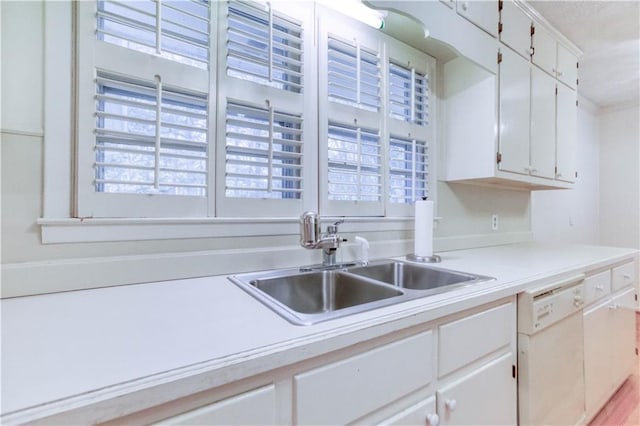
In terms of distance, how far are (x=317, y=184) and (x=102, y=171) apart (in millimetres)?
828

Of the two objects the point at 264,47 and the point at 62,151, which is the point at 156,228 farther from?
the point at 264,47

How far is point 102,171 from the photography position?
952 millimetres

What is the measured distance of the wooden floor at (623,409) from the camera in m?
1.59

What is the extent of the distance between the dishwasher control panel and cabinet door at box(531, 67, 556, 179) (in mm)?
969

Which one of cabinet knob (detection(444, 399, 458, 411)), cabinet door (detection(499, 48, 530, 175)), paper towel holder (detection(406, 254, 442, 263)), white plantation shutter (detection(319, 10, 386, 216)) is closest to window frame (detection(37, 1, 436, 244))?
white plantation shutter (detection(319, 10, 386, 216))

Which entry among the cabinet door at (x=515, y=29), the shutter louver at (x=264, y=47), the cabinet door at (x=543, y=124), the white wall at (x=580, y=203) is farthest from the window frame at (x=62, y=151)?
the white wall at (x=580, y=203)

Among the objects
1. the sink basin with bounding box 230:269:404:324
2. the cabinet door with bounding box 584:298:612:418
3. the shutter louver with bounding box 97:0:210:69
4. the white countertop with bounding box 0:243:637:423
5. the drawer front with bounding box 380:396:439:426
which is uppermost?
the shutter louver with bounding box 97:0:210:69

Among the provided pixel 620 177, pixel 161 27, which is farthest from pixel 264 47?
pixel 620 177

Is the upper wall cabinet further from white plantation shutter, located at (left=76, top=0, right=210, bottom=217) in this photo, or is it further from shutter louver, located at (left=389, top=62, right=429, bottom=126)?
white plantation shutter, located at (left=76, top=0, right=210, bottom=217)

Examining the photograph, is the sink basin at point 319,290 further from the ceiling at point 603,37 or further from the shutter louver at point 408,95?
the ceiling at point 603,37

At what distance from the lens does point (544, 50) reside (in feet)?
6.43

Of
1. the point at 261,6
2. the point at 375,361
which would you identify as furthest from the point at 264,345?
the point at 261,6

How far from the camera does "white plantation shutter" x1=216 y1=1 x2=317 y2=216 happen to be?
3.78ft

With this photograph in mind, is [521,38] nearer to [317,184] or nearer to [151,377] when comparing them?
[317,184]
